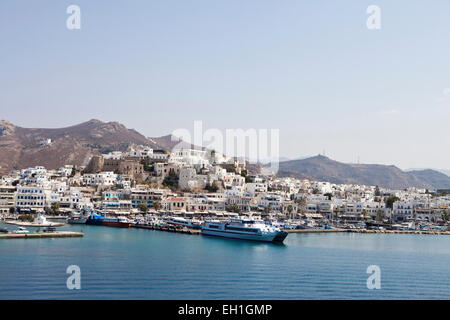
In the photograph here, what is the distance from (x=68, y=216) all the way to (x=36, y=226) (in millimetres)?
8136

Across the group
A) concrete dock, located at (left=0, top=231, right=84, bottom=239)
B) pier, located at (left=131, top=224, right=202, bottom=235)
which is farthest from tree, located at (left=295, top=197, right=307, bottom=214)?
concrete dock, located at (left=0, top=231, right=84, bottom=239)

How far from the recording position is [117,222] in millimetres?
37906

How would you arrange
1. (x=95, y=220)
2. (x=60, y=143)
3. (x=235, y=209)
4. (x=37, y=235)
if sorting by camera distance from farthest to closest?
1. (x=60, y=143)
2. (x=235, y=209)
3. (x=95, y=220)
4. (x=37, y=235)

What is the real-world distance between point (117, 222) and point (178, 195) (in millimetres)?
11822

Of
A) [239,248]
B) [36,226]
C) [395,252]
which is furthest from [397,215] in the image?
[36,226]

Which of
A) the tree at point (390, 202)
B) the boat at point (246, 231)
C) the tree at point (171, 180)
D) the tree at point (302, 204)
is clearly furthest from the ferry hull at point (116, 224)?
the tree at point (390, 202)

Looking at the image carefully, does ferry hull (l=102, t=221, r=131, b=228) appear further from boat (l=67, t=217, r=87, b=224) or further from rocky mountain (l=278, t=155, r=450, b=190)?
rocky mountain (l=278, t=155, r=450, b=190)

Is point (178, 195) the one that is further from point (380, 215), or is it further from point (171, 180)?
point (380, 215)

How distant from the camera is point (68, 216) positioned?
4153cm

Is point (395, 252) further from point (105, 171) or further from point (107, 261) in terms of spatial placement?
point (105, 171)

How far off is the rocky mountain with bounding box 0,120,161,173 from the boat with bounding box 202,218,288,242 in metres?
57.8

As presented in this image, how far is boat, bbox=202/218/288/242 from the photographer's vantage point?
3069 centimetres

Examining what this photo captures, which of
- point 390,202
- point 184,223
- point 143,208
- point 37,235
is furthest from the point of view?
point 390,202

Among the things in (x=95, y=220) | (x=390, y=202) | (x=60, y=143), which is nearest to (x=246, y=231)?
(x=95, y=220)
